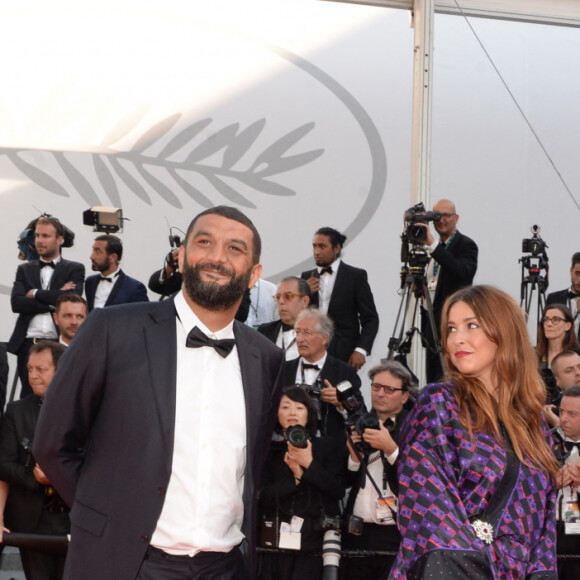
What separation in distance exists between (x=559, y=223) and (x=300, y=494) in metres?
4.97

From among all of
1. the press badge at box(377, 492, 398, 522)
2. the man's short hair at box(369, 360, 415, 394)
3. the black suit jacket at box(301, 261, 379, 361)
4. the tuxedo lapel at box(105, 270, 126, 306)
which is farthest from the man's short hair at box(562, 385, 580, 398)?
the tuxedo lapel at box(105, 270, 126, 306)

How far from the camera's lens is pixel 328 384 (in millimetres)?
5840

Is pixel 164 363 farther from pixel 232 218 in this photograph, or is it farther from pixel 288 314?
pixel 288 314

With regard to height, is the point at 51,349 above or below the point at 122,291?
below

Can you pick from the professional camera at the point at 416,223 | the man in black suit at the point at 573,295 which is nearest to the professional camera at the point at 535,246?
the man in black suit at the point at 573,295

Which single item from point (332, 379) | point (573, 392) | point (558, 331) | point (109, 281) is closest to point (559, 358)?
point (558, 331)

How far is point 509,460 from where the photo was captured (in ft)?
10.1

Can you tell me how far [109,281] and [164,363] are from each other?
4.97 meters

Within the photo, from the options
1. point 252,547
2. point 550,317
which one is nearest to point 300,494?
point 252,547

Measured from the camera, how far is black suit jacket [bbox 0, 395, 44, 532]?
515cm

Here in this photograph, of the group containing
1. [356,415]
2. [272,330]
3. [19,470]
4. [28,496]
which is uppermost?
[272,330]

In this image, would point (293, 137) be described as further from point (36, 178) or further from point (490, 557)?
point (490, 557)

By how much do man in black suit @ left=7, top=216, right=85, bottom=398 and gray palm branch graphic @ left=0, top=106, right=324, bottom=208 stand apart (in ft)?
3.61

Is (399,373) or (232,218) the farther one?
(399,373)
